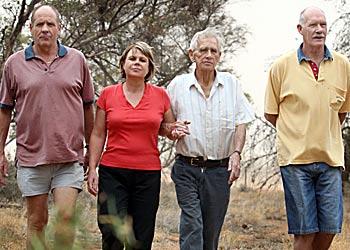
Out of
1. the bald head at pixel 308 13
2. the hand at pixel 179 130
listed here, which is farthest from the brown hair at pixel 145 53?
the bald head at pixel 308 13

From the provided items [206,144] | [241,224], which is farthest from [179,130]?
[241,224]

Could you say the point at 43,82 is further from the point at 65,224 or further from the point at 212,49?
the point at 65,224

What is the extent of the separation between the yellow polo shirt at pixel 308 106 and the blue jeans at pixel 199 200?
458mm

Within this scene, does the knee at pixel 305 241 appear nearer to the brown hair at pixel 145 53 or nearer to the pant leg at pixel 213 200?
the pant leg at pixel 213 200

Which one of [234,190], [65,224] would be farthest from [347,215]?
[65,224]

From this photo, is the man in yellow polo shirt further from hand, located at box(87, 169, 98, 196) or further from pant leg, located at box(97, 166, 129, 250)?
hand, located at box(87, 169, 98, 196)

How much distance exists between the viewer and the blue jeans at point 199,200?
4.86m

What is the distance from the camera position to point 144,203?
476 cm

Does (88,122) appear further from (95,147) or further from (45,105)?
(45,105)

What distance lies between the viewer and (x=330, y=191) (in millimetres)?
4836

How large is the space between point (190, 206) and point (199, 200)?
0.29 ft

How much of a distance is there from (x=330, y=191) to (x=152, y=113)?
49.9 inches

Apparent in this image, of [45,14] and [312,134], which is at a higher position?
[45,14]

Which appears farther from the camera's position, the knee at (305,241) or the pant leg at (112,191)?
the knee at (305,241)
